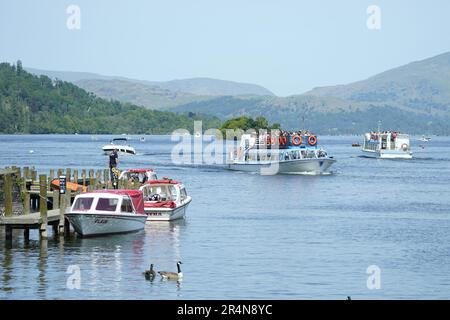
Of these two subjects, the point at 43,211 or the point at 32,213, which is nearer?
the point at 43,211

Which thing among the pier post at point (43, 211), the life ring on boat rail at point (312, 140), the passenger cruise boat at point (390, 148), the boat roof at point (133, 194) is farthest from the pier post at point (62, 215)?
the passenger cruise boat at point (390, 148)

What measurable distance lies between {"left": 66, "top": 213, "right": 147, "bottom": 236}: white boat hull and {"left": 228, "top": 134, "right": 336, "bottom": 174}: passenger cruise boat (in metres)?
69.4

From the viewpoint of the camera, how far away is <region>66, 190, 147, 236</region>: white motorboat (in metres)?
52.1

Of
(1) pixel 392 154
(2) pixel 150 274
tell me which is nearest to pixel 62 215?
(2) pixel 150 274

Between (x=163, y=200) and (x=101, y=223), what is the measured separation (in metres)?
9.73

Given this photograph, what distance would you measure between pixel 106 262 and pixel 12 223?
644 cm

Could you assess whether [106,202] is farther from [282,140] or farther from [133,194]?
[282,140]

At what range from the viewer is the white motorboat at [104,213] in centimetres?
5212

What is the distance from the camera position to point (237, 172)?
132125 mm

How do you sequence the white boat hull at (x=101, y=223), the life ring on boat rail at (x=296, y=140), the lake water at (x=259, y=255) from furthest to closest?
the life ring on boat rail at (x=296, y=140) < the white boat hull at (x=101, y=223) < the lake water at (x=259, y=255)

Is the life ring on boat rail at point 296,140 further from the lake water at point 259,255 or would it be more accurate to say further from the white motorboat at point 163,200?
the white motorboat at point 163,200

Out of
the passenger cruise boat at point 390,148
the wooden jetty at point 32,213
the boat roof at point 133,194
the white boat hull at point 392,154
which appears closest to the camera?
the wooden jetty at point 32,213

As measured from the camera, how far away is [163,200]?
62.1 metres

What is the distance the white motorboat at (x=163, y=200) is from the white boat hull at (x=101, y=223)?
17.0 feet
